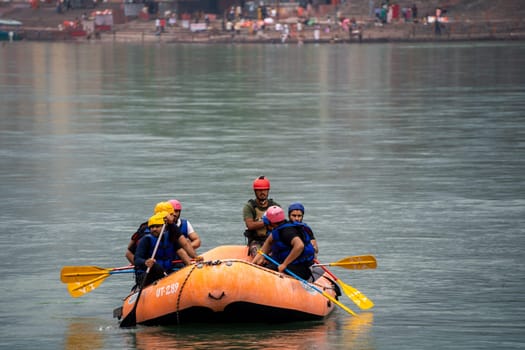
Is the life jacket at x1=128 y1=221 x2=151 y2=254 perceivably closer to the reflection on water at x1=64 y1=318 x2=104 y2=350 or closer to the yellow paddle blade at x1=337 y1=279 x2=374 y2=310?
the reflection on water at x1=64 y1=318 x2=104 y2=350

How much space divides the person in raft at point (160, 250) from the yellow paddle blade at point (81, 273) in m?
1.14

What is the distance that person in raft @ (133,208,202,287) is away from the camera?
18719 mm

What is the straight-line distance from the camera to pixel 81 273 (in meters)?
20.1

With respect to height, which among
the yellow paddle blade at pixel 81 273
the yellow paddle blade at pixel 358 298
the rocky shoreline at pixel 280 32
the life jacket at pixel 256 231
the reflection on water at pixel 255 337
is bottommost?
the rocky shoreline at pixel 280 32

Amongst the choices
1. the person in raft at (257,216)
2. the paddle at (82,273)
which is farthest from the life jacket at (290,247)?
the paddle at (82,273)

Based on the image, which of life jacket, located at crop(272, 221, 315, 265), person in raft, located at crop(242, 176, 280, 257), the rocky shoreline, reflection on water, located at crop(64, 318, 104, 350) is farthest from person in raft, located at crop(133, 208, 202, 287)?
the rocky shoreline

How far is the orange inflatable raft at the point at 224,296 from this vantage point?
1789 centimetres

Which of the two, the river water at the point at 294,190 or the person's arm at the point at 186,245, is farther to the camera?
the river water at the point at 294,190

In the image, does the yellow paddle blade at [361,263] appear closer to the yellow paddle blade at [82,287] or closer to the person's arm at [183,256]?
the person's arm at [183,256]

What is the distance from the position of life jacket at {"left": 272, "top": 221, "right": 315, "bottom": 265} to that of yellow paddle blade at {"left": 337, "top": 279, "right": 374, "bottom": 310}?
3.65ft

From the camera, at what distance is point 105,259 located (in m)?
24.2

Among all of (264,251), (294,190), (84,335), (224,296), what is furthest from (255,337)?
(294,190)

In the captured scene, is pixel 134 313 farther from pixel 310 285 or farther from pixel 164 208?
pixel 310 285

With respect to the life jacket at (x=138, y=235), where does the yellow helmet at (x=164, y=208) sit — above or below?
above
